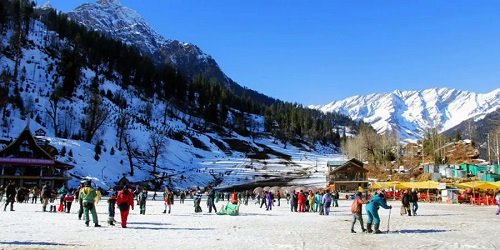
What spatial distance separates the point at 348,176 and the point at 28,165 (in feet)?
174

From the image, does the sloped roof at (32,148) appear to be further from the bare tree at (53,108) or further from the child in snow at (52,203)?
the child in snow at (52,203)

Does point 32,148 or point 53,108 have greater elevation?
point 53,108

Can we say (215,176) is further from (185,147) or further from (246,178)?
(185,147)

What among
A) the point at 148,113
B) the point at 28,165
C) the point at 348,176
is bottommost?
the point at 28,165

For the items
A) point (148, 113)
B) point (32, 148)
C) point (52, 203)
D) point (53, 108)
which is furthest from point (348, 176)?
point (52, 203)

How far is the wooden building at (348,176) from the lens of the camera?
86.6 meters

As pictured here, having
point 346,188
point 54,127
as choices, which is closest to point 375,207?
point 346,188

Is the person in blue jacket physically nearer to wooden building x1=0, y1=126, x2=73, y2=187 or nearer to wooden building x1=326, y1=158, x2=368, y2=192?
wooden building x1=0, y1=126, x2=73, y2=187

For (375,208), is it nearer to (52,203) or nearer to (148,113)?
(52,203)

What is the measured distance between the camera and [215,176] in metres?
88.1

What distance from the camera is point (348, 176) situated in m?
87.6

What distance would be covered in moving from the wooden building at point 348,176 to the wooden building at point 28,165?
45.2 meters

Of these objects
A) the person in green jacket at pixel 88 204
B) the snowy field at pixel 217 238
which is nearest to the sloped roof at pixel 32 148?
the snowy field at pixel 217 238

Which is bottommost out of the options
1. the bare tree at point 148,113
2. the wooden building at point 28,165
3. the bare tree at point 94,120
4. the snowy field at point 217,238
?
the snowy field at point 217,238
